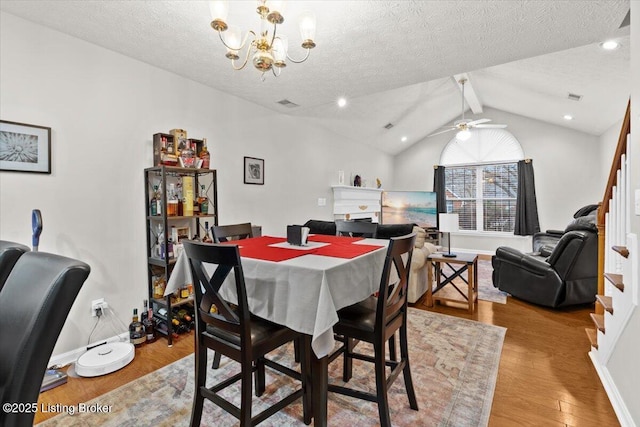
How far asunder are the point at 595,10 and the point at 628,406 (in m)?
2.41

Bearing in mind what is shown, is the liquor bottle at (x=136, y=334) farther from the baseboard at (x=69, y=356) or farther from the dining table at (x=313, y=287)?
the dining table at (x=313, y=287)

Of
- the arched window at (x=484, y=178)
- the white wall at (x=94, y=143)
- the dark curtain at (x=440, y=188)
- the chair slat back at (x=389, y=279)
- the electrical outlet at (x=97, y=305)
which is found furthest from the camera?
the dark curtain at (x=440, y=188)

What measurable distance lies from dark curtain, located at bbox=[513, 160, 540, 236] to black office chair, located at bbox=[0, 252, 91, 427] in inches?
303

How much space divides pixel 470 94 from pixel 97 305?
6.73m

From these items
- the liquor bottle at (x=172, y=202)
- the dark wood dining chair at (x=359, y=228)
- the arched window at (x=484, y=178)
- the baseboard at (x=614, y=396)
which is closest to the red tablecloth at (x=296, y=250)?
the dark wood dining chair at (x=359, y=228)

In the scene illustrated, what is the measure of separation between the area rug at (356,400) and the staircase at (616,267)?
64 cm

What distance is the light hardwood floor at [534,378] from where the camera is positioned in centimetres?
180

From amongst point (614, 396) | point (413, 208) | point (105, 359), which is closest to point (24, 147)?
point (105, 359)

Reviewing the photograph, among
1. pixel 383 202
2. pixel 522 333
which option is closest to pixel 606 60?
pixel 522 333

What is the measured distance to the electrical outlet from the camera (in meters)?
2.54

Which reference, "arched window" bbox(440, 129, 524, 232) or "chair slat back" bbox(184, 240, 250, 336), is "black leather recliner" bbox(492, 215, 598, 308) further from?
"arched window" bbox(440, 129, 524, 232)

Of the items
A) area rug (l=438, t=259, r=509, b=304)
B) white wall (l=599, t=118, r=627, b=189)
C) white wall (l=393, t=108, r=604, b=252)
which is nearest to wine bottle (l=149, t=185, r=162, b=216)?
area rug (l=438, t=259, r=509, b=304)

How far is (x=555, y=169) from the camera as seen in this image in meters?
6.45

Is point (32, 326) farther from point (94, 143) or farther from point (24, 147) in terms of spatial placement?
point (94, 143)
